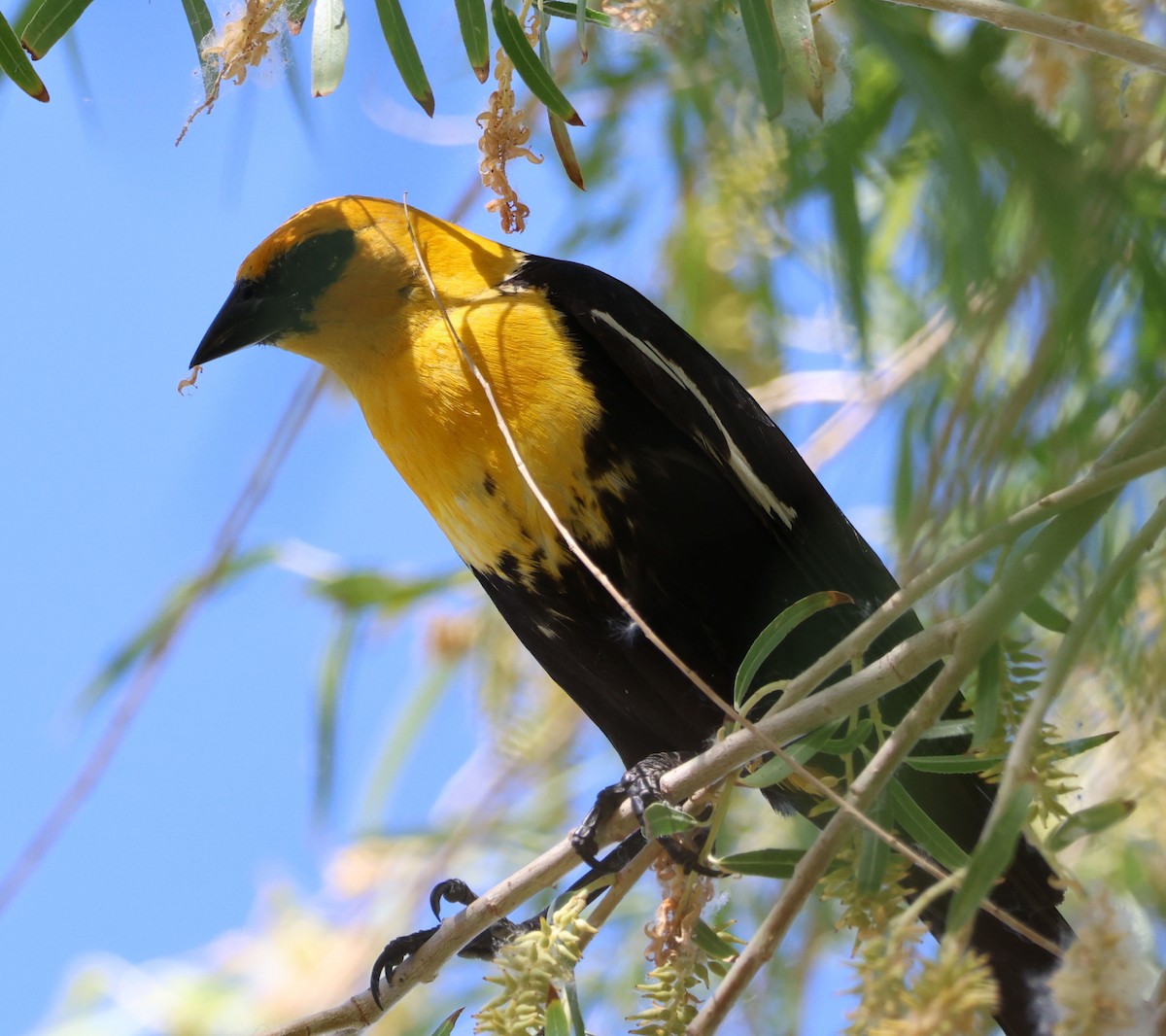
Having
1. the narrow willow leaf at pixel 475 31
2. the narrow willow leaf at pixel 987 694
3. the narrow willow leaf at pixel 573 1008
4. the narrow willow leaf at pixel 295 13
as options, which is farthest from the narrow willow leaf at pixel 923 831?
the narrow willow leaf at pixel 295 13

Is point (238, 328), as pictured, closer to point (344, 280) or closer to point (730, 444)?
point (344, 280)

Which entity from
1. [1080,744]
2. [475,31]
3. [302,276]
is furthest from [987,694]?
[302,276]

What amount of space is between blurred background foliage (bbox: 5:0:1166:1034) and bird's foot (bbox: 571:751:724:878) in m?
0.54

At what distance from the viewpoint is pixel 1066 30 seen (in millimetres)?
1525

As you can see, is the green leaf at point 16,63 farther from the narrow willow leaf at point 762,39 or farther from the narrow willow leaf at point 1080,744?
the narrow willow leaf at point 1080,744

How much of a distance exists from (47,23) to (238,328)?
1.05 m

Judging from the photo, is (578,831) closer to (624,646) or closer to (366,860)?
(624,646)

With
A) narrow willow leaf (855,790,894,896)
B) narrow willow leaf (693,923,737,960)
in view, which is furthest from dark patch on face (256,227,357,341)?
narrow willow leaf (855,790,894,896)

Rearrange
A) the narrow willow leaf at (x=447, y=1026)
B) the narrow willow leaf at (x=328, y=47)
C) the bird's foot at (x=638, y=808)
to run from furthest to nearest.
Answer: the bird's foot at (x=638, y=808)
the narrow willow leaf at (x=447, y=1026)
the narrow willow leaf at (x=328, y=47)

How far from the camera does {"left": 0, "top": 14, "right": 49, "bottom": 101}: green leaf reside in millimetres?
1796

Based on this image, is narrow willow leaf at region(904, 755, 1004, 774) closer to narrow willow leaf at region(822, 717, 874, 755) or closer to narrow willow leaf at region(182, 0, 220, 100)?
narrow willow leaf at region(822, 717, 874, 755)

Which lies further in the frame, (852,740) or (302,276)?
(302,276)

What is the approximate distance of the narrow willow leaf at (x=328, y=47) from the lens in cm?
183

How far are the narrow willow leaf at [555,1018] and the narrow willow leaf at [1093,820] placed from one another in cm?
74
